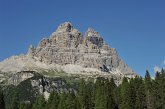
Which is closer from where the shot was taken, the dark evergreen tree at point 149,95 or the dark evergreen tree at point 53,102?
the dark evergreen tree at point 149,95

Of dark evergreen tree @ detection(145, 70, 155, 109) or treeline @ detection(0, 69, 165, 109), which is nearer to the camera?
dark evergreen tree @ detection(145, 70, 155, 109)

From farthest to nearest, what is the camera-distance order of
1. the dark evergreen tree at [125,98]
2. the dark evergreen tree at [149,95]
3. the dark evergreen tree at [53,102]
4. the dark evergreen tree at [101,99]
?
the dark evergreen tree at [53,102] < the dark evergreen tree at [125,98] < the dark evergreen tree at [101,99] < the dark evergreen tree at [149,95]

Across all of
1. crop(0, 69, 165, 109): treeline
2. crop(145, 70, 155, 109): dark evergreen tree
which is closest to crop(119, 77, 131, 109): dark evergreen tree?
crop(0, 69, 165, 109): treeline

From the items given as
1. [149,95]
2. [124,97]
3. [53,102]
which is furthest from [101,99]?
[53,102]

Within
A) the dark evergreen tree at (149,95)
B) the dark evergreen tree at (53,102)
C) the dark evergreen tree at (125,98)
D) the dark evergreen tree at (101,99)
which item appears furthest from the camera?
the dark evergreen tree at (53,102)

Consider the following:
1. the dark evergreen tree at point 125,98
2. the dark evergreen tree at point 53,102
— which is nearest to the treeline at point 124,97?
the dark evergreen tree at point 125,98

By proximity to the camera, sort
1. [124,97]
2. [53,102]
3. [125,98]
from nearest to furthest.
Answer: [125,98]
[124,97]
[53,102]

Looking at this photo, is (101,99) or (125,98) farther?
(125,98)

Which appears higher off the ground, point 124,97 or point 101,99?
point 124,97

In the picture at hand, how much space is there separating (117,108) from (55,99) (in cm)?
3437

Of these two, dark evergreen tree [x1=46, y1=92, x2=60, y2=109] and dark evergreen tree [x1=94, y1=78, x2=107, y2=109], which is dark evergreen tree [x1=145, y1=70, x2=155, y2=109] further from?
dark evergreen tree [x1=46, y1=92, x2=60, y2=109]

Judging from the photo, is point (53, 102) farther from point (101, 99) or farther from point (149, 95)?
point (149, 95)

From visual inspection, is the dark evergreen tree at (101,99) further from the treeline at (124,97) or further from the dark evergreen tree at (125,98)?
the dark evergreen tree at (125,98)

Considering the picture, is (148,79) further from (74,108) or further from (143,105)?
(74,108)
